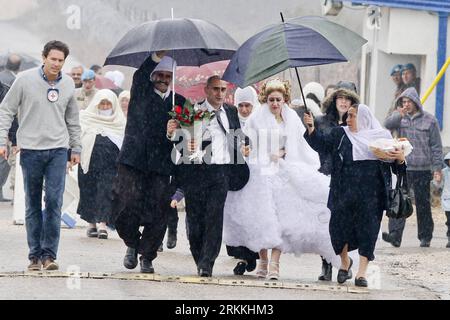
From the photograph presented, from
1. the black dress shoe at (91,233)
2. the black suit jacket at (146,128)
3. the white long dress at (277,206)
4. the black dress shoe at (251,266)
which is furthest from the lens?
the black dress shoe at (91,233)

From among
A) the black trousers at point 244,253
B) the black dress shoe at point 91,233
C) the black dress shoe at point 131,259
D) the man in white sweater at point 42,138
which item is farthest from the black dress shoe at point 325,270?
the black dress shoe at point 91,233

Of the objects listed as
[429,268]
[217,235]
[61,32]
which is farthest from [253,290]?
[61,32]

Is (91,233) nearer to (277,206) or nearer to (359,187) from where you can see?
(277,206)

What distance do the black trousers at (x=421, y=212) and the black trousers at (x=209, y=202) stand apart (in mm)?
4543

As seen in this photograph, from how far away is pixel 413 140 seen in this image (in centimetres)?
1752

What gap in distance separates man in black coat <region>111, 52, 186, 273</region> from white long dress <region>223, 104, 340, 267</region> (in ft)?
2.46

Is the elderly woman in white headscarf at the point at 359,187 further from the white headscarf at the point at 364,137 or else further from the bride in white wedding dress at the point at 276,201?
the bride in white wedding dress at the point at 276,201

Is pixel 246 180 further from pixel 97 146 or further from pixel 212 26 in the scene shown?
pixel 97 146

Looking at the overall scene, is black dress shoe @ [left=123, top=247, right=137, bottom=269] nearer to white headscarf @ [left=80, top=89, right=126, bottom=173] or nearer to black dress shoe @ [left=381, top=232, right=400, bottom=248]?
white headscarf @ [left=80, top=89, right=126, bottom=173]

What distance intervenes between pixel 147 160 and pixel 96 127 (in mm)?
4432

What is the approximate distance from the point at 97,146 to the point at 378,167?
16.2ft

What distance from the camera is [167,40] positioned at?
12.6m

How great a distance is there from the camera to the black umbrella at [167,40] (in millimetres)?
12555

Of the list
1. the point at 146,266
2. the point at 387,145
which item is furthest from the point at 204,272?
the point at 387,145
